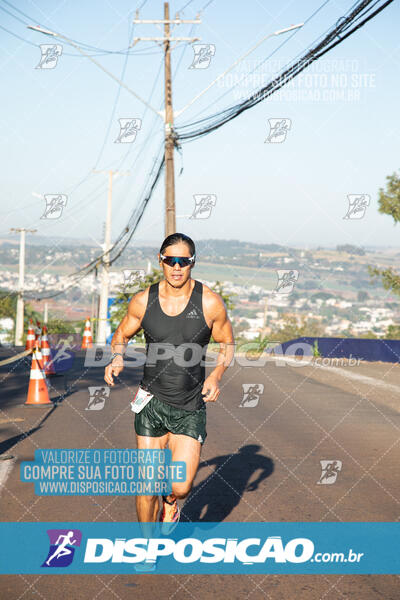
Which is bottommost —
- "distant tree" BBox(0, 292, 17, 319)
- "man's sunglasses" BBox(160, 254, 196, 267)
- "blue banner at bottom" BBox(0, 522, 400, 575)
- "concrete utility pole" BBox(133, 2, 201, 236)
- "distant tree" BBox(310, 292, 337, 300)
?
"distant tree" BBox(0, 292, 17, 319)

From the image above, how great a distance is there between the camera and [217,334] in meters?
5.23

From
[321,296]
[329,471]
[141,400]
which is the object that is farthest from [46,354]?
[321,296]

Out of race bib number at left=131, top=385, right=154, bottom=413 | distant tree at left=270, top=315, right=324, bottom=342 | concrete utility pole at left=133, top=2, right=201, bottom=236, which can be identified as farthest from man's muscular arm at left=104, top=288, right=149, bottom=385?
distant tree at left=270, top=315, right=324, bottom=342

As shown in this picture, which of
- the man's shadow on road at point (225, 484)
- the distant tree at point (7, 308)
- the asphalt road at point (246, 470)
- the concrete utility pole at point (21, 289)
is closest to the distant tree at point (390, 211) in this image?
the asphalt road at point (246, 470)

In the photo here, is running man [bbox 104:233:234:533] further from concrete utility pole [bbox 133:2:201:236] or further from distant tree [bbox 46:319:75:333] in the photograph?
distant tree [bbox 46:319:75:333]

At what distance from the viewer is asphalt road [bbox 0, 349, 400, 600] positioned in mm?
4766

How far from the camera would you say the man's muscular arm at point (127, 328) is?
204 inches

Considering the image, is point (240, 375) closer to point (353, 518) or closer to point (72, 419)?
point (72, 419)

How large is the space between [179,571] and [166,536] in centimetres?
44

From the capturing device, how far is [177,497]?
5.15 meters

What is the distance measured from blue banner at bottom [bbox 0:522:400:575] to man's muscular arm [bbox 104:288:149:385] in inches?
41.8

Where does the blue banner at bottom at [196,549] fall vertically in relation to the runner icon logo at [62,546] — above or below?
above

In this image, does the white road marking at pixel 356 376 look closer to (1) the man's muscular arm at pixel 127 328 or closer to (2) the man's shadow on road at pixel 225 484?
(2) the man's shadow on road at pixel 225 484

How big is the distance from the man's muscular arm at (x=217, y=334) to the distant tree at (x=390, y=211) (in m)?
26.7
